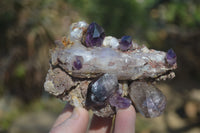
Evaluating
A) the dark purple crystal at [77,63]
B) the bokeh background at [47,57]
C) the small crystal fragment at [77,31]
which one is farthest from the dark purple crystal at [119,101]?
the bokeh background at [47,57]

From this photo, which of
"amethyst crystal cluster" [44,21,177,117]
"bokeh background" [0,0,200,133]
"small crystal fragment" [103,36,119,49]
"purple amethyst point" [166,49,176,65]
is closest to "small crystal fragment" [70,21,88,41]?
"amethyst crystal cluster" [44,21,177,117]

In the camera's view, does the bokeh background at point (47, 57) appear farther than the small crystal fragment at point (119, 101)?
Yes

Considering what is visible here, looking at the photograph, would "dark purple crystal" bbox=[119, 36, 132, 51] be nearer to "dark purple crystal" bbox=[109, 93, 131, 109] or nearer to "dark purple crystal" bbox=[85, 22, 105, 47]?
"dark purple crystal" bbox=[85, 22, 105, 47]

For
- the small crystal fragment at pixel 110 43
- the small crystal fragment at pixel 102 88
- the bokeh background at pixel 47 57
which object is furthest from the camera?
the bokeh background at pixel 47 57

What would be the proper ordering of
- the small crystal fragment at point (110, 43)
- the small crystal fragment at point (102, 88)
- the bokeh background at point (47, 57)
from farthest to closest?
the bokeh background at point (47, 57) → the small crystal fragment at point (110, 43) → the small crystal fragment at point (102, 88)

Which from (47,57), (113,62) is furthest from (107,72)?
(47,57)

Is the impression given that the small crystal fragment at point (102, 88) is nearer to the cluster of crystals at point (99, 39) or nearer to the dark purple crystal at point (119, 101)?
the dark purple crystal at point (119, 101)
